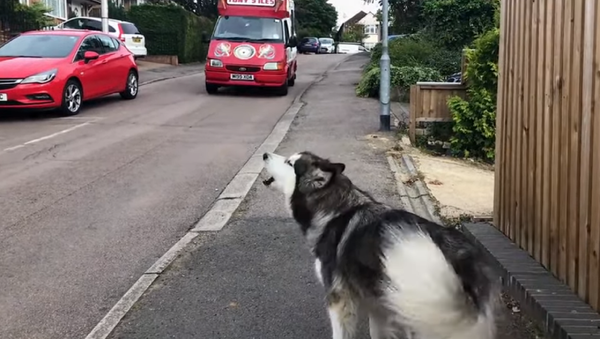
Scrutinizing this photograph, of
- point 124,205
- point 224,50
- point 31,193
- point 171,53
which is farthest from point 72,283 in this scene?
point 171,53

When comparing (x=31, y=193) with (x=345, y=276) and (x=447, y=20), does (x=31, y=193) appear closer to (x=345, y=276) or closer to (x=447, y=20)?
(x=345, y=276)

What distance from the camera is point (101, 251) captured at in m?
5.80

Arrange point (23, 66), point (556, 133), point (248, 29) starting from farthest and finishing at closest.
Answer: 1. point (248, 29)
2. point (23, 66)
3. point (556, 133)

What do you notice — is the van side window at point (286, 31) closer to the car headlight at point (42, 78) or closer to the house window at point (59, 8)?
the car headlight at point (42, 78)

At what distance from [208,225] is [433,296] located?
402cm

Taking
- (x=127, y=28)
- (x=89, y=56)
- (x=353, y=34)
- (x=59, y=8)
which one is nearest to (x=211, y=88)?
(x=89, y=56)

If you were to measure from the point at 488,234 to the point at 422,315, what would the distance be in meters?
3.04

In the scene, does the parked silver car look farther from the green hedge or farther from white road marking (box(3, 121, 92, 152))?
white road marking (box(3, 121, 92, 152))

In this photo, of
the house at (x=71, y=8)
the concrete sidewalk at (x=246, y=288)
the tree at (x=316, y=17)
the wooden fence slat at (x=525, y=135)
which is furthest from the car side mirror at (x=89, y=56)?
the tree at (x=316, y=17)

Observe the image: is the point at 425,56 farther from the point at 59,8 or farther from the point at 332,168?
the point at 59,8

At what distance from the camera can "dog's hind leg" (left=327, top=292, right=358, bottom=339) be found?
11.1 feet

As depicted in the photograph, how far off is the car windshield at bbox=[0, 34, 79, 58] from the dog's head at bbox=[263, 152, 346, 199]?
12.2 metres

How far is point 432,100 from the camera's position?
35.0 ft

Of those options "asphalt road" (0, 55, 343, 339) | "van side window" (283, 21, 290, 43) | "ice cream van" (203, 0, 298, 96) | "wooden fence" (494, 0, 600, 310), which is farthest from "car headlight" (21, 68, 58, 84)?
"wooden fence" (494, 0, 600, 310)
